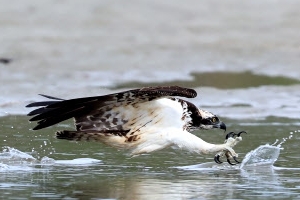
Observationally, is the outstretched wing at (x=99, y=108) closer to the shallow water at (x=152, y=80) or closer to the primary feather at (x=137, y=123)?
the primary feather at (x=137, y=123)

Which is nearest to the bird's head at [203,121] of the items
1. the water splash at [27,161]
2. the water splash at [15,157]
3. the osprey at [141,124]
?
the osprey at [141,124]

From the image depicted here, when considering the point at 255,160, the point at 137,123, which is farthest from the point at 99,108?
the point at 255,160

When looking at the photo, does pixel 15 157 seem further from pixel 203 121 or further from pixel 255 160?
pixel 255 160

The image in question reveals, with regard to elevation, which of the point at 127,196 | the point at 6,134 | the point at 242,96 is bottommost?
the point at 127,196

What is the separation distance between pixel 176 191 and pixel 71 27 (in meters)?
13.7

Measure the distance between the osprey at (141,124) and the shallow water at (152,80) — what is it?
268 mm

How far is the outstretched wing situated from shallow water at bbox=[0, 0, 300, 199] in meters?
0.44

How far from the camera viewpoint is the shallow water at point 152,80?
347 inches

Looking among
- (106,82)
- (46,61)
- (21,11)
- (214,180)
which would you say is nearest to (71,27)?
(21,11)

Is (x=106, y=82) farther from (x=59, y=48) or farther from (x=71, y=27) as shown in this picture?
(x=71, y=27)

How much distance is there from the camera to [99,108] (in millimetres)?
9398

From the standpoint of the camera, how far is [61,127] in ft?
42.3

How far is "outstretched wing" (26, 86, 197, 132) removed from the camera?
9.07 metres

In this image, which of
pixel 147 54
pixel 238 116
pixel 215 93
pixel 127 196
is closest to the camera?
pixel 127 196
